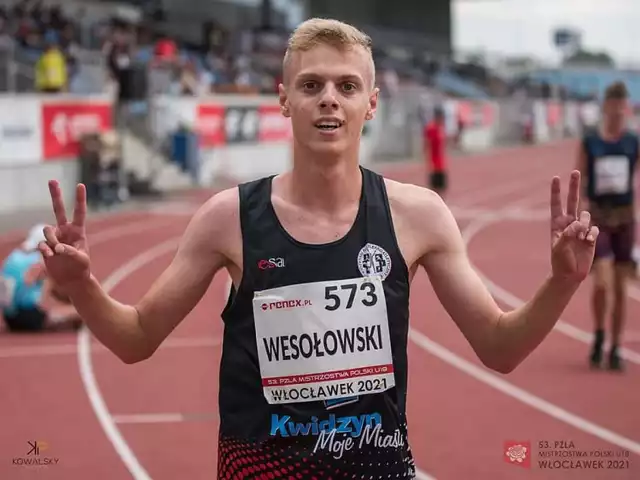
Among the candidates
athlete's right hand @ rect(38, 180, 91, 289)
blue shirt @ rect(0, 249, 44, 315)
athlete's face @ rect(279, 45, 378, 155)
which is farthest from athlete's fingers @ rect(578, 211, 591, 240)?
blue shirt @ rect(0, 249, 44, 315)

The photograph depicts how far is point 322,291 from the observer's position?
2.89 m

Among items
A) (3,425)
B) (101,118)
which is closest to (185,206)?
(101,118)

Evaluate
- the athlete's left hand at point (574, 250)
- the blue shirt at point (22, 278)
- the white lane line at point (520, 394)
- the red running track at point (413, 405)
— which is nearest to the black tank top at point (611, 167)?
the red running track at point (413, 405)

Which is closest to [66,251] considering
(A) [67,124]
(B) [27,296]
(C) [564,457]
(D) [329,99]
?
(D) [329,99]

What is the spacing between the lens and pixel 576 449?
22.1 ft

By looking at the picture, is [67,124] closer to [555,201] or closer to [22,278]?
[22,278]

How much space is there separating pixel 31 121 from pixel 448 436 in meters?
14.3

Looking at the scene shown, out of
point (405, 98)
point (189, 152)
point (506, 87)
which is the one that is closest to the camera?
point (189, 152)

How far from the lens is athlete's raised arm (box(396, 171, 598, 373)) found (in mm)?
2891

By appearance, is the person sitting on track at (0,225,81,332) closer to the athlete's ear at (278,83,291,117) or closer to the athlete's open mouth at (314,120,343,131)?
the athlete's ear at (278,83,291,117)

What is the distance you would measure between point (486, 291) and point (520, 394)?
5318mm

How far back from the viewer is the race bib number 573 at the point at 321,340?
2.89m

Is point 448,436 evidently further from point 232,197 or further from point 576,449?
point 232,197

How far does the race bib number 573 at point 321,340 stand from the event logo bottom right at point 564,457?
145 inches
